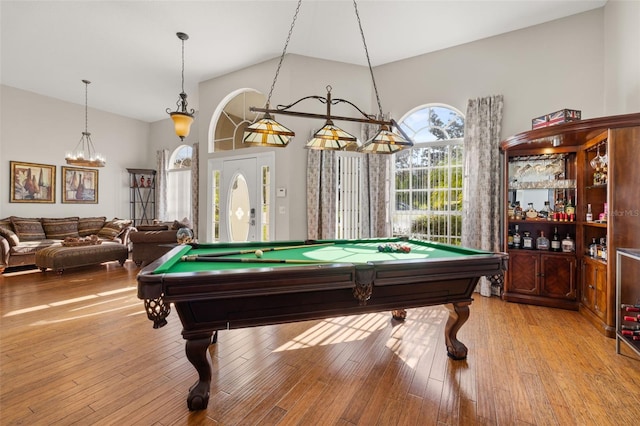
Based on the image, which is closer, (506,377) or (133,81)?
(506,377)

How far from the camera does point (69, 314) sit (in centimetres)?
358

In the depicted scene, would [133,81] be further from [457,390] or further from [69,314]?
[457,390]

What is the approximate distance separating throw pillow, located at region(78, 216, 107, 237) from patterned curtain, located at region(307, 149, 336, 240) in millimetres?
5777

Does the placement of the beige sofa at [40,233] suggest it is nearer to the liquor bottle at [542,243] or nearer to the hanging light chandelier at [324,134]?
the hanging light chandelier at [324,134]

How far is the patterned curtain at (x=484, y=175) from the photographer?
170 inches

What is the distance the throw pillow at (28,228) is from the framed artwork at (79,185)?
1081 millimetres

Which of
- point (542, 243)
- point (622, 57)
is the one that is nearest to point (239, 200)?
point (542, 243)

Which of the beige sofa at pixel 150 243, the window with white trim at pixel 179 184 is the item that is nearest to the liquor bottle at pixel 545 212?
the beige sofa at pixel 150 243

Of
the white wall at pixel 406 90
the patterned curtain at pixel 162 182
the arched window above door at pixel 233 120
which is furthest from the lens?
the patterned curtain at pixel 162 182

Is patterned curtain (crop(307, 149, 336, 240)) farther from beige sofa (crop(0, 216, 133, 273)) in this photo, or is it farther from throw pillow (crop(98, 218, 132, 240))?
throw pillow (crop(98, 218, 132, 240))

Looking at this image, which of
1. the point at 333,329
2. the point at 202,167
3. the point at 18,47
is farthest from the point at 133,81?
the point at 333,329

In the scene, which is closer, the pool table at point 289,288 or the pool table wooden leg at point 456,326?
the pool table at point 289,288

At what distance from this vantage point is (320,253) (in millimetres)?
2670

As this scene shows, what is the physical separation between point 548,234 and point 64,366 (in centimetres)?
567
